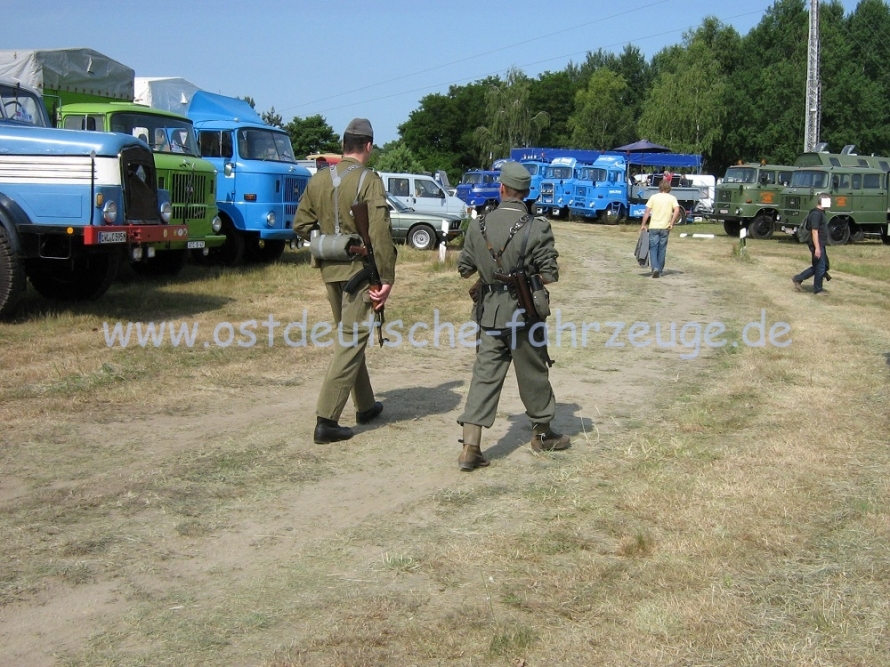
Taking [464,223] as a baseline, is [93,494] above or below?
below

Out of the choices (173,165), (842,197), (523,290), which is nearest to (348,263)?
(523,290)

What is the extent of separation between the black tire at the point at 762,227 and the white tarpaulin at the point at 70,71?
19.5 m

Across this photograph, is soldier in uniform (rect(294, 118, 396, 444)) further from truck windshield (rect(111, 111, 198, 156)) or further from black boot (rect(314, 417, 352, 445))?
truck windshield (rect(111, 111, 198, 156))

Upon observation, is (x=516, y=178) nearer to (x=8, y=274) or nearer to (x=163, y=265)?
(x=8, y=274)

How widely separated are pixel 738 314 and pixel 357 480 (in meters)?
8.53

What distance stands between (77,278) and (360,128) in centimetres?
679

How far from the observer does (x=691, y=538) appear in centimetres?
454

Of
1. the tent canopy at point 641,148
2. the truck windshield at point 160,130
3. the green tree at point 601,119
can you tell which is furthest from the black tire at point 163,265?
the green tree at point 601,119

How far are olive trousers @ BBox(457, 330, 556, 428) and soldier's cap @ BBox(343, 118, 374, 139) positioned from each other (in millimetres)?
1542

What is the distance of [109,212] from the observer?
1018 centimetres

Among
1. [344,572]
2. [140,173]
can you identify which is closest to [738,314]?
[140,173]

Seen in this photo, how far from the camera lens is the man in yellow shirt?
1534 centimetres

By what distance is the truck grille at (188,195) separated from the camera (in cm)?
1363

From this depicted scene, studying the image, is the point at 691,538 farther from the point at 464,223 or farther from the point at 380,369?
the point at 464,223
